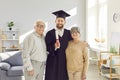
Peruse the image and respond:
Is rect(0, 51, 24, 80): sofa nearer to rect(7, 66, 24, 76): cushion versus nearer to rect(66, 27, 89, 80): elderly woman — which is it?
rect(7, 66, 24, 76): cushion

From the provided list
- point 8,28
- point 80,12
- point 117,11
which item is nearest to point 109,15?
point 117,11

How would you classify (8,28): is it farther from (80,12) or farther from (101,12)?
(101,12)

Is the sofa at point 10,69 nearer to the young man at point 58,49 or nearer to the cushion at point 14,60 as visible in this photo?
the cushion at point 14,60

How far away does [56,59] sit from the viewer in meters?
3.37

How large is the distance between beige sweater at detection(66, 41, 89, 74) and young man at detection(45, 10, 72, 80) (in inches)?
2.6

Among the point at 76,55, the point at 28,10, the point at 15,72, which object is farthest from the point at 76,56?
the point at 28,10

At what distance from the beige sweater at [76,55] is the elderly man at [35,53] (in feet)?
1.19

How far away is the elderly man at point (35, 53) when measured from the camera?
3359 millimetres

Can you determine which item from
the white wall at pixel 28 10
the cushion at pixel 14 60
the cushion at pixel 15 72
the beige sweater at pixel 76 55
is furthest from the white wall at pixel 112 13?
the beige sweater at pixel 76 55

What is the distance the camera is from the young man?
132 inches

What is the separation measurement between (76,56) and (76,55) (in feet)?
0.05

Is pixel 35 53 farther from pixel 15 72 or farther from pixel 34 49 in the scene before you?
pixel 15 72

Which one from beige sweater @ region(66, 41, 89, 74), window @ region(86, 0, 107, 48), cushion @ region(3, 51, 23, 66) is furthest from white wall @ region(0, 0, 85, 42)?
beige sweater @ region(66, 41, 89, 74)

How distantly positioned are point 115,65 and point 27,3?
15.7 ft
